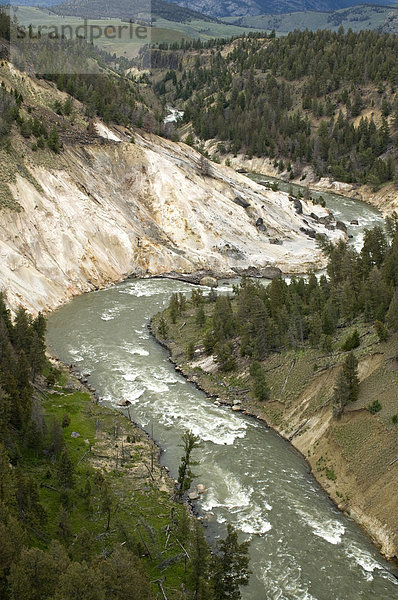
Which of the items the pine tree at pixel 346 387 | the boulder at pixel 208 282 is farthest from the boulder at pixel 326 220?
the pine tree at pixel 346 387

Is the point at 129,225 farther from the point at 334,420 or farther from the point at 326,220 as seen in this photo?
the point at 334,420

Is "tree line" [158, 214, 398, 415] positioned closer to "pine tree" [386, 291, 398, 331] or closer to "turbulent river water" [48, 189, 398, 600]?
"pine tree" [386, 291, 398, 331]

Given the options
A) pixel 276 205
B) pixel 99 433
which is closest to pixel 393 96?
pixel 276 205

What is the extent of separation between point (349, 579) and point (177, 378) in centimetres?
1760

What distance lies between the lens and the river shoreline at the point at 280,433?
21.4 m

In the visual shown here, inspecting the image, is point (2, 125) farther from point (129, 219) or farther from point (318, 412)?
point (318, 412)

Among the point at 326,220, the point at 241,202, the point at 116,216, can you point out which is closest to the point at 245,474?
the point at 116,216

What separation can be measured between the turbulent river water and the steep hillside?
8421mm

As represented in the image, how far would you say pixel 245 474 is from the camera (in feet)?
85.8

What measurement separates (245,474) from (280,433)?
4.21m

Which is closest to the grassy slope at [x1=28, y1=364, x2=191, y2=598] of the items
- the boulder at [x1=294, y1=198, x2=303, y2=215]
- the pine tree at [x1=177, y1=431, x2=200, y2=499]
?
the pine tree at [x1=177, y1=431, x2=200, y2=499]

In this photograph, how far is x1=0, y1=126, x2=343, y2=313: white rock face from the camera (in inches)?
1986

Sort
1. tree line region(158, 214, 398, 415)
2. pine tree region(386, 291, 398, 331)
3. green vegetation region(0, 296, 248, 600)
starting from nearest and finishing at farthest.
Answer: green vegetation region(0, 296, 248, 600) → pine tree region(386, 291, 398, 331) → tree line region(158, 214, 398, 415)

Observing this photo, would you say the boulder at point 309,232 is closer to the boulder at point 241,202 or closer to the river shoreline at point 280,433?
the boulder at point 241,202
